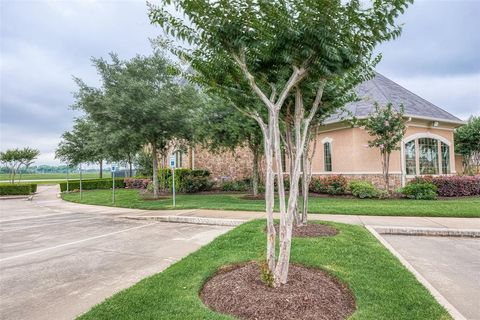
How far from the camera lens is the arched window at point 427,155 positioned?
1548 cm

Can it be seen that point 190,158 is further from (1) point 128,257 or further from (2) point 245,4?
(2) point 245,4

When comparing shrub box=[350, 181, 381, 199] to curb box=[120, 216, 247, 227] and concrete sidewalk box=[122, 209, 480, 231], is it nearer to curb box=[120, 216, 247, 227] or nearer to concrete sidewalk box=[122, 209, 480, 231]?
concrete sidewalk box=[122, 209, 480, 231]

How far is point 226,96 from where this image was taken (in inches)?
179

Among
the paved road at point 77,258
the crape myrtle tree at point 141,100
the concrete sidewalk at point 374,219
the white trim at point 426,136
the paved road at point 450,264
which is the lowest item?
the paved road at point 450,264

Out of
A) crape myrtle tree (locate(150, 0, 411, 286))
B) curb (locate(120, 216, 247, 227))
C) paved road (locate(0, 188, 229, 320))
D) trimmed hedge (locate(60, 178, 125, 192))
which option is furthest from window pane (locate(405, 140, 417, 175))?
trimmed hedge (locate(60, 178, 125, 192))

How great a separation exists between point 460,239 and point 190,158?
18951 millimetres

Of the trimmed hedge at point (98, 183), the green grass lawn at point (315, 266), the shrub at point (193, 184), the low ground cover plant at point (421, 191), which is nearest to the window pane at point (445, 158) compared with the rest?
the low ground cover plant at point (421, 191)

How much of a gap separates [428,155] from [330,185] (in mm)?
6240

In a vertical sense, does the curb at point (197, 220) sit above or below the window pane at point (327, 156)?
below

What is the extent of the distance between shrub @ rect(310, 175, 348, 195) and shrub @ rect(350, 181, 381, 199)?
755mm

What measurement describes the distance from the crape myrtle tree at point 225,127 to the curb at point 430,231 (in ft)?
22.8

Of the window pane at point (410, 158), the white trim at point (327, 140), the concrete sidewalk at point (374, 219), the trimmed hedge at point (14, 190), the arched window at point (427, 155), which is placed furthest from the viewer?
the trimmed hedge at point (14, 190)

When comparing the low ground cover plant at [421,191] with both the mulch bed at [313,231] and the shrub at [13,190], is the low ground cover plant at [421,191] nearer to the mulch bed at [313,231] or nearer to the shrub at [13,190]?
the mulch bed at [313,231]

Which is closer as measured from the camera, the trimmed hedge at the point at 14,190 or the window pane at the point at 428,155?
the window pane at the point at 428,155
